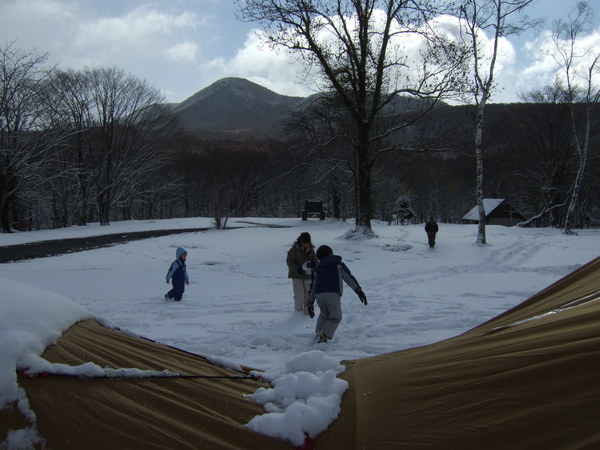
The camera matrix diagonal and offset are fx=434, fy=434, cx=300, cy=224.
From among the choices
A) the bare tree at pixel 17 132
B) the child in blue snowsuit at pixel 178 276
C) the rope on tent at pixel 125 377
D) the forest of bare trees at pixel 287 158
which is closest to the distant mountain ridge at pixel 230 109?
the forest of bare trees at pixel 287 158

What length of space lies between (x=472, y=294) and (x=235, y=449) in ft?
29.3

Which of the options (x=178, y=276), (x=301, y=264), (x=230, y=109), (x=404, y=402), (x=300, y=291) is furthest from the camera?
(x=230, y=109)

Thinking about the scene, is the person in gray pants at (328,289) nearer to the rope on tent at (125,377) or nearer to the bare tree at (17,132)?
the rope on tent at (125,377)

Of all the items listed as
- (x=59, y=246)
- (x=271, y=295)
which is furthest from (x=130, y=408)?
(x=59, y=246)

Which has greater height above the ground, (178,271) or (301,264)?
(301,264)

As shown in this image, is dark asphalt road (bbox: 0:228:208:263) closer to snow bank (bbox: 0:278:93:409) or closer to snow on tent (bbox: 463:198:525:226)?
snow bank (bbox: 0:278:93:409)

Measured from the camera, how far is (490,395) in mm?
2439

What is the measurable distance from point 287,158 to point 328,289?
4865 centimetres

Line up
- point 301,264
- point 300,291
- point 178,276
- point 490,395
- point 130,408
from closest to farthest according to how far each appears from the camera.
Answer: point 490,395 < point 130,408 < point 301,264 < point 300,291 < point 178,276

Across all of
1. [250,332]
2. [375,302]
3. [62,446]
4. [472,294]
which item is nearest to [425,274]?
[472,294]

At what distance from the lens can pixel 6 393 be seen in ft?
7.82

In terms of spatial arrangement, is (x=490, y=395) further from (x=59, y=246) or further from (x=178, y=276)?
(x=59, y=246)

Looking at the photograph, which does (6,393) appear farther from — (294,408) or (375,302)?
(375,302)

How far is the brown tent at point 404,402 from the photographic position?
2156 millimetres
